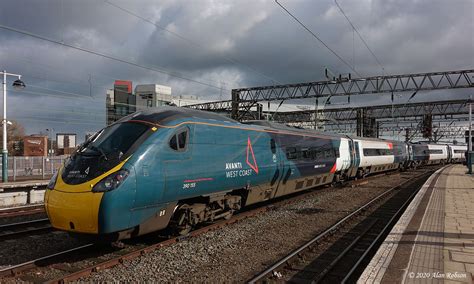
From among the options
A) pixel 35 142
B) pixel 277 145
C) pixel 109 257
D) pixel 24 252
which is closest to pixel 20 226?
pixel 24 252

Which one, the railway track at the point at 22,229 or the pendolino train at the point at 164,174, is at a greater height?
the pendolino train at the point at 164,174

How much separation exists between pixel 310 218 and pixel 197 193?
454cm

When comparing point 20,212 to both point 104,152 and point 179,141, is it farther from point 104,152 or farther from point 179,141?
point 179,141

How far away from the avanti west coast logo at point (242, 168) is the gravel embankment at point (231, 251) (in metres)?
1.41

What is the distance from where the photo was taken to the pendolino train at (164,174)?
676 centimetres

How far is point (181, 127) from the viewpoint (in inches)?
329

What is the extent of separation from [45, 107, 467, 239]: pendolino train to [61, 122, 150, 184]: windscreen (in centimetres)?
2

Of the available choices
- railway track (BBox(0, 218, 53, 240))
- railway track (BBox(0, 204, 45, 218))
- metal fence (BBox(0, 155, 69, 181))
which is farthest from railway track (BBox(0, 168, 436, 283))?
metal fence (BBox(0, 155, 69, 181))

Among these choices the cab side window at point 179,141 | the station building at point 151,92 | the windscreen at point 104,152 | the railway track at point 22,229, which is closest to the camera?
the windscreen at point 104,152

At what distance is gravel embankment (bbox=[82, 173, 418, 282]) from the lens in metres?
6.54

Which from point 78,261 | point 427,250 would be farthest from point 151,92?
point 427,250

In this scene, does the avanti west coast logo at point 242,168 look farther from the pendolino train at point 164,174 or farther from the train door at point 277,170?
the train door at point 277,170

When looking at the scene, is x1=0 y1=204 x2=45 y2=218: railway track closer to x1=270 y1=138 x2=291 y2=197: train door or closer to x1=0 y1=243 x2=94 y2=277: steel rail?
x1=0 y1=243 x2=94 y2=277: steel rail

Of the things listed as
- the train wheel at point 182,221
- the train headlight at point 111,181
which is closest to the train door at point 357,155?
the train wheel at point 182,221
